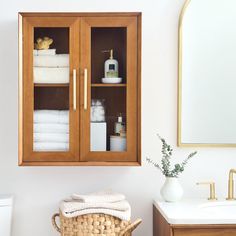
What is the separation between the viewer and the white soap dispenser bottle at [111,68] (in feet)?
7.97

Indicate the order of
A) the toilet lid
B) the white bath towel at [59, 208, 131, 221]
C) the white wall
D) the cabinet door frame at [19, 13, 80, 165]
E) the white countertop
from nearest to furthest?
1. the white countertop
2. the white bath towel at [59, 208, 131, 221]
3. the cabinet door frame at [19, 13, 80, 165]
4. the toilet lid
5. the white wall

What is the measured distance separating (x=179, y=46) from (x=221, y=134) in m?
0.53

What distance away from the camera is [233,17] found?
262cm

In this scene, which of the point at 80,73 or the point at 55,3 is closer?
the point at 80,73

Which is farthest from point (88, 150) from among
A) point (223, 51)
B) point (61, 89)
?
point (223, 51)

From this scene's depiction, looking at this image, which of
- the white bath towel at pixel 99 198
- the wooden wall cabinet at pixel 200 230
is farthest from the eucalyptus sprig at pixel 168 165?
the wooden wall cabinet at pixel 200 230

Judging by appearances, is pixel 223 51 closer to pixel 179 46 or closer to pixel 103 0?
pixel 179 46

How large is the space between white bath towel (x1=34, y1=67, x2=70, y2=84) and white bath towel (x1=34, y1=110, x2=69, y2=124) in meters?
0.15

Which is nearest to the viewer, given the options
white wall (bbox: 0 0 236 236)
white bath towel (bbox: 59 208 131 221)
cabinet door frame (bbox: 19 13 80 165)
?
white bath towel (bbox: 59 208 131 221)

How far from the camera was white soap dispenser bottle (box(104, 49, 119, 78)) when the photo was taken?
7.97 feet

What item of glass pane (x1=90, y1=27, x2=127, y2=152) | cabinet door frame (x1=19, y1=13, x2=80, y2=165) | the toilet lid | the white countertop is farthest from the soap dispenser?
the toilet lid

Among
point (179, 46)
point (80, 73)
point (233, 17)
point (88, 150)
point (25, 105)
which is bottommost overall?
point (88, 150)

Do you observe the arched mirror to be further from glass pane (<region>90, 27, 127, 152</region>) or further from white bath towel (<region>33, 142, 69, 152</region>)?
white bath towel (<region>33, 142, 69, 152</region>)

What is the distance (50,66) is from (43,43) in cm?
12
